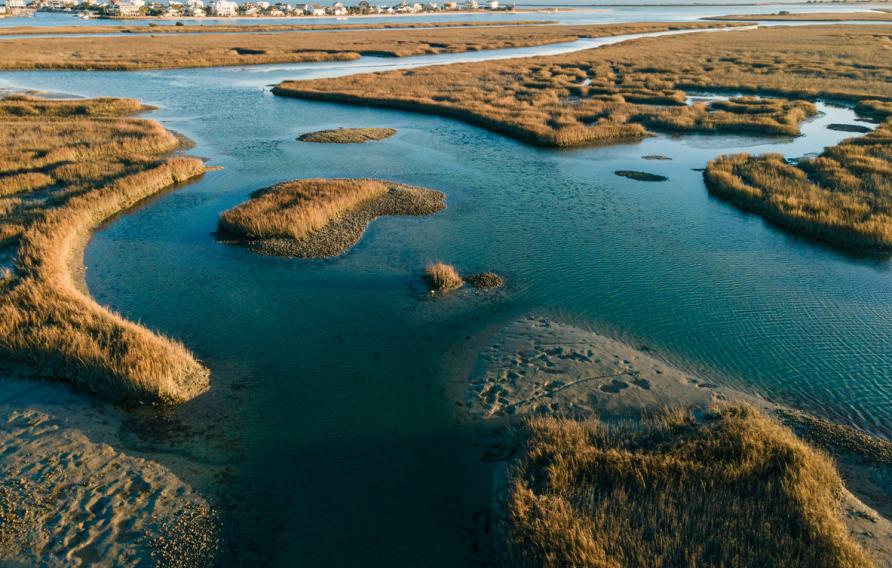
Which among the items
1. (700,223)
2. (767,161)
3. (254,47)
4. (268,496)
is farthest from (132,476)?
(254,47)

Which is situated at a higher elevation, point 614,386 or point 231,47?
point 231,47

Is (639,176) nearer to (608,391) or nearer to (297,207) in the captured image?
(297,207)

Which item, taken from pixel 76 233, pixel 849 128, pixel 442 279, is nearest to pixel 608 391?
pixel 442 279


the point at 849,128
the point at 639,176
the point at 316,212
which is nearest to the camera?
the point at 316,212

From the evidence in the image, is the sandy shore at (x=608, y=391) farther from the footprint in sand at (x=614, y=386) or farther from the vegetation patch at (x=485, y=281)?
the vegetation patch at (x=485, y=281)

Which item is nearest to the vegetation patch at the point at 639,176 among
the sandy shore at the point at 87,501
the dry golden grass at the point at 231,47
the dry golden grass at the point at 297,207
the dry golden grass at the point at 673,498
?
the dry golden grass at the point at 297,207

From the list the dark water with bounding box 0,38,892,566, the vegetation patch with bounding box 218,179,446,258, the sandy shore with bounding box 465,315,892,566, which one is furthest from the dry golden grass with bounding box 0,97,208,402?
the sandy shore with bounding box 465,315,892,566

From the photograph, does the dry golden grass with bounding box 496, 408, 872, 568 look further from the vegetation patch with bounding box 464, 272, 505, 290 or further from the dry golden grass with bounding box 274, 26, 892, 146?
the dry golden grass with bounding box 274, 26, 892, 146
